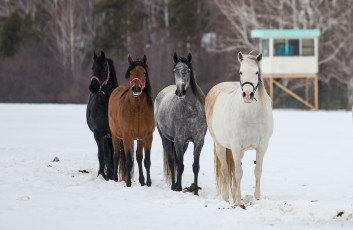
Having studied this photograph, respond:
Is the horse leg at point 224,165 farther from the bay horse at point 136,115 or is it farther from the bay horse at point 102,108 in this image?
the bay horse at point 102,108

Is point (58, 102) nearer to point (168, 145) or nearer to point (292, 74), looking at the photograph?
point (292, 74)

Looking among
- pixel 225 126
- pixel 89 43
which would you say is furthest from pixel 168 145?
pixel 89 43

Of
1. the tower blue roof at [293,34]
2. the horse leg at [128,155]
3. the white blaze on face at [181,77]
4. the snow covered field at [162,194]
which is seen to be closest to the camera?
the snow covered field at [162,194]

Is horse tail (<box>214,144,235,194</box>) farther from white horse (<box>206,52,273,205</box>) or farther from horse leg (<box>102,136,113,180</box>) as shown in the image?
horse leg (<box>102,136,113,180</box>)

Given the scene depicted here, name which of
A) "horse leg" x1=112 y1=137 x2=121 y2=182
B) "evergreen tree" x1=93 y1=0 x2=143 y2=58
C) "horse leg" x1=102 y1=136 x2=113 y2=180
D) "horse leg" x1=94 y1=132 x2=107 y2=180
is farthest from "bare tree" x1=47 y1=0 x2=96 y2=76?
"horse leg" x1=112 y1=137 x2=121 y2=182

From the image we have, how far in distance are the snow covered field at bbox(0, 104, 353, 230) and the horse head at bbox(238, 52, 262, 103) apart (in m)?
1.47

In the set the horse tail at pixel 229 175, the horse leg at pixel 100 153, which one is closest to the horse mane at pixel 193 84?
the horse tail at pixel 229 175

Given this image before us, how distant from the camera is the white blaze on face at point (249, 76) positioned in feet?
28.1

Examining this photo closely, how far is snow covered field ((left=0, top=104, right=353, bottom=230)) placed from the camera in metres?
8.07

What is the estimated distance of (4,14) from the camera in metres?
60.4

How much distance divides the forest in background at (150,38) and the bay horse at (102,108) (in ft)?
109

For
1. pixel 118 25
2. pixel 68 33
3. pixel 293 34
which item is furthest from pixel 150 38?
pixel 293 34

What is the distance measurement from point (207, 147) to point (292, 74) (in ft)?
77.3

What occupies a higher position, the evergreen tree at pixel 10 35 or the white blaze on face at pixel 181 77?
the evergreen tree at pixel 10 35
